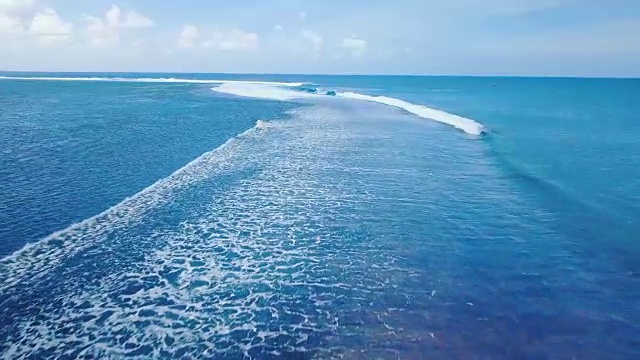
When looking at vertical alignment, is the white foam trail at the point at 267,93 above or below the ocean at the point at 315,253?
above

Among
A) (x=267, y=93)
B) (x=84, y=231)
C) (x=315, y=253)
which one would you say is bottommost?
(x=315, y=253)

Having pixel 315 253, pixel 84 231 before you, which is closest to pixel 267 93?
pixel 84 231

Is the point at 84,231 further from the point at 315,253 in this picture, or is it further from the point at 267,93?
the point at 267,93

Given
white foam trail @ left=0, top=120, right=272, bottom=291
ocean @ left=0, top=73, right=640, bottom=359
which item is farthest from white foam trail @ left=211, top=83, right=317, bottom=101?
white foam trail @ left=0, top=120, right=272, bottom=291

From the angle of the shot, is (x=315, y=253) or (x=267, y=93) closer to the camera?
(x=315, y=253)

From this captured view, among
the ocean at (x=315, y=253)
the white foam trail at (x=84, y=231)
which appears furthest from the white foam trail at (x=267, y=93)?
the white foam trail at (x=84, y=231)

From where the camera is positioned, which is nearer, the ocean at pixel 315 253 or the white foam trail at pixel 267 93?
the ocean at pixel 315 253

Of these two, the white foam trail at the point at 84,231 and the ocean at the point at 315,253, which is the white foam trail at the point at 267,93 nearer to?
the ocean at the point at 315,253

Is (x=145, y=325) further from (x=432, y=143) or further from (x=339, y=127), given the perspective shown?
→ (x=339, y=127)

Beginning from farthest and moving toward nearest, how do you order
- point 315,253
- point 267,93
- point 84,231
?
point 267,93 → point 84,231 → point 315,253
